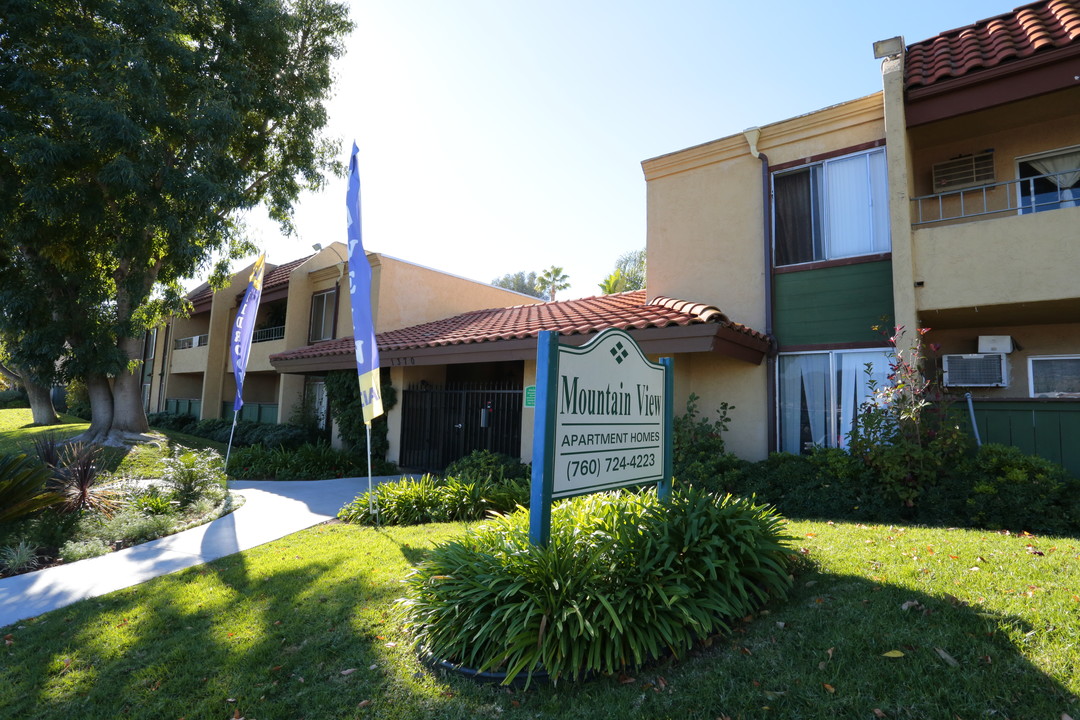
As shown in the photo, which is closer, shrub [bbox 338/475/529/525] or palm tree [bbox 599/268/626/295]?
shrub [bbox 338/475/529/525]

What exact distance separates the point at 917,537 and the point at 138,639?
6.64 metres

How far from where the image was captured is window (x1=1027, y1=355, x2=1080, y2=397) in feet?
25.7

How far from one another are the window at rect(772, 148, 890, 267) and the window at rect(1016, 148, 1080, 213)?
1789 mm

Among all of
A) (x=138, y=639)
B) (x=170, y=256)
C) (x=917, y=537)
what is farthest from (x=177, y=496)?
(x=917, y=537)

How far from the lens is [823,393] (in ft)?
28.1

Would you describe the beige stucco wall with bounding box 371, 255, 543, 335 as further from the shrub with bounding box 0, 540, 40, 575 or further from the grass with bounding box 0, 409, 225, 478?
the shrub with bounding box 0, 540, 40, 575

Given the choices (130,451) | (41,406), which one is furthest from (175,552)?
(41,406)

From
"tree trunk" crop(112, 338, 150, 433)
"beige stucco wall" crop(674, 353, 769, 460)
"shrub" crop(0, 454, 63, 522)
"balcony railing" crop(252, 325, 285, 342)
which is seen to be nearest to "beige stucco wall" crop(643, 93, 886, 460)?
"beige stucco wall" crop(674, 353, 769, 460)

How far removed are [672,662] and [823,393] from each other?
20.6 feet

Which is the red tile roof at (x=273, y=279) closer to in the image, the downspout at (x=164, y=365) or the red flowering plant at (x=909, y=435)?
the downspout at (x=164, y=365)

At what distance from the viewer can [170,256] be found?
1387cm

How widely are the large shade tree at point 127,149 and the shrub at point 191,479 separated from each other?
587cm

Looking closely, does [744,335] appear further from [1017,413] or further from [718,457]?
[1017,413]

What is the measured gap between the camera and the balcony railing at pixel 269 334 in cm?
1989
